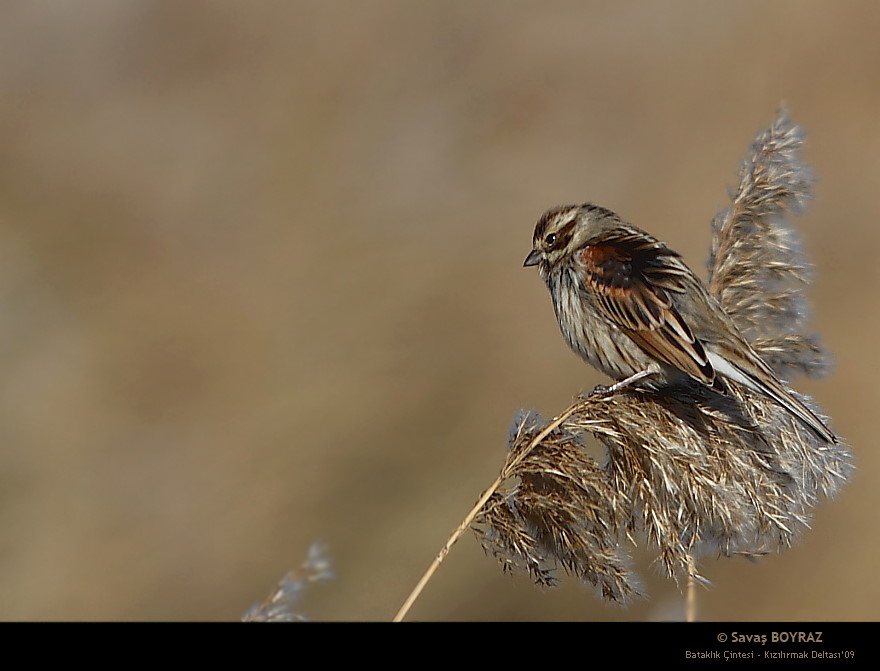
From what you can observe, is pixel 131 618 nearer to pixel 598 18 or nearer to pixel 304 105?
pixel 304 105

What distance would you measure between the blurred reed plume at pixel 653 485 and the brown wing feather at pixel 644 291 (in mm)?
371

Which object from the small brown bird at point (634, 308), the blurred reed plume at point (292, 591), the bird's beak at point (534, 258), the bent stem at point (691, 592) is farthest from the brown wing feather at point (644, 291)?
the blurred reed plume at point (292, 591)

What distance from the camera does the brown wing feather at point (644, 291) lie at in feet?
11.8

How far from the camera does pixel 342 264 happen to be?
889cm

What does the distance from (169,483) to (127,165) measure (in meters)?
3.32

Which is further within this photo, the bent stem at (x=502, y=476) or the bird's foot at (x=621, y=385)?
the bird's foot at (x=621, y=385)

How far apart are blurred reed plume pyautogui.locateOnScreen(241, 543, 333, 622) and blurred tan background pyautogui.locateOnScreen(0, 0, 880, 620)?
4.08 meters

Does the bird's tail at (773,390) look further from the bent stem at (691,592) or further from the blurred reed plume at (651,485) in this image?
the bent stem at (691,592)

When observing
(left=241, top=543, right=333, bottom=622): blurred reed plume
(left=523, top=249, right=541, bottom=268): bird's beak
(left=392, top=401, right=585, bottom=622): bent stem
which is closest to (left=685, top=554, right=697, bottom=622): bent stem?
(left=392, top=401, right=585, bottom=622): bent stem

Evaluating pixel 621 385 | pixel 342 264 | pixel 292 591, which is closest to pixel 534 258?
pixel 621 385

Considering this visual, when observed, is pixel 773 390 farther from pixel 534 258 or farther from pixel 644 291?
pixel 534 258

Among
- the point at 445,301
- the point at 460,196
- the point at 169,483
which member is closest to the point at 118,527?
the point at 169,483

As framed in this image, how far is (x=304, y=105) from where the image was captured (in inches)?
403

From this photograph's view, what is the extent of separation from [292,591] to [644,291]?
6.45ft
